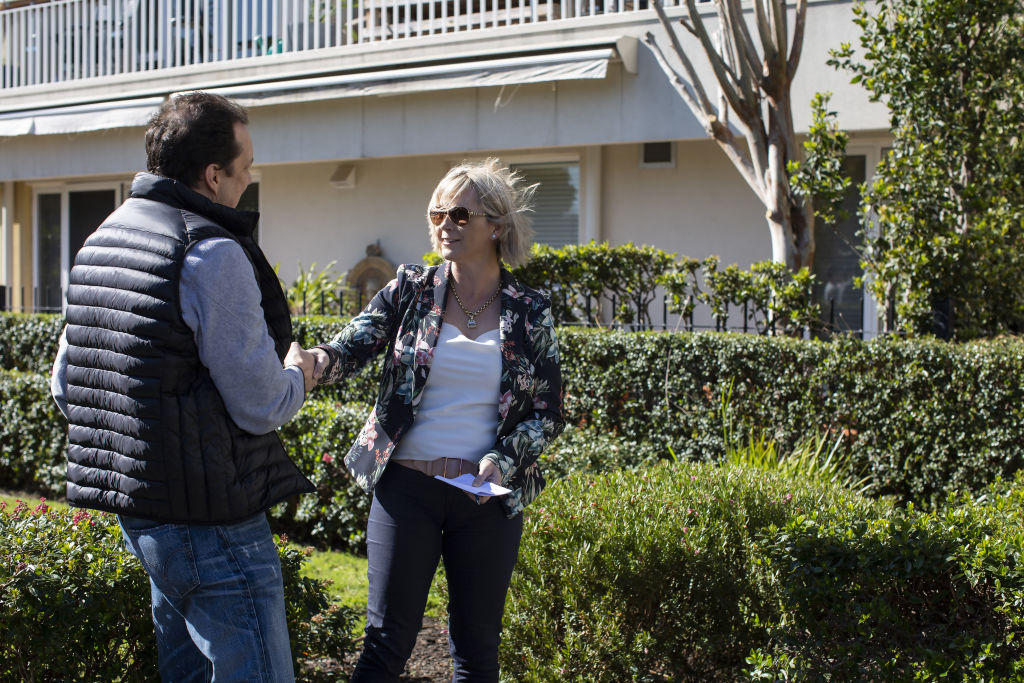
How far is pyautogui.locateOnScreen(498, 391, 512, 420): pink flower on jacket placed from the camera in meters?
2.82

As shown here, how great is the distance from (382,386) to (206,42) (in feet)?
34.4

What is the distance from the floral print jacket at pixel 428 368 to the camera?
2.82 meters

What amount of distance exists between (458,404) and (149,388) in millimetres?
983

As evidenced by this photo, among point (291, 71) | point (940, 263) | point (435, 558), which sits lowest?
point (435, 558)

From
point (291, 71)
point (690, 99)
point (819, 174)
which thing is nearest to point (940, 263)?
point (819, 174)

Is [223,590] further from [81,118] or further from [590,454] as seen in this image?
[81,118]

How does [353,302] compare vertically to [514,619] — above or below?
above

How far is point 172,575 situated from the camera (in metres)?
2.21

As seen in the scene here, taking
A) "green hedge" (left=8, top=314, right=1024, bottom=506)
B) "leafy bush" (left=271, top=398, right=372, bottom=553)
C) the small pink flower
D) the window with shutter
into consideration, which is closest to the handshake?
the small pink flower

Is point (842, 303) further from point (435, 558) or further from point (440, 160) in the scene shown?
point (435, 558)

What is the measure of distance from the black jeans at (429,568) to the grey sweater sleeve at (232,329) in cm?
66

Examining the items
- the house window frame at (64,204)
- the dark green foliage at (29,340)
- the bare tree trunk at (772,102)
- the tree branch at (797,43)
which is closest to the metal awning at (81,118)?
the house window frame at (64,204)

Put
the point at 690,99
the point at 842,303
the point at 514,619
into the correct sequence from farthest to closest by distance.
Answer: the point at 842,303 → the point at 690,99 → the point at 514,619

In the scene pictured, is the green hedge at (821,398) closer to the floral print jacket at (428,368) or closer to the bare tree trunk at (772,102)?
the bare tree trunk at (772,102)
